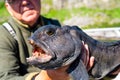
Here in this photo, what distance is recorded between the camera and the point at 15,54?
5.30m

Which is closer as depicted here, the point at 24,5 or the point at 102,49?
the point at 102,49

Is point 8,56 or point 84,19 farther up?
point 8,56

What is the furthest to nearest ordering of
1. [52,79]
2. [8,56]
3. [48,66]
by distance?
[8,56], [52,79], [48,66]

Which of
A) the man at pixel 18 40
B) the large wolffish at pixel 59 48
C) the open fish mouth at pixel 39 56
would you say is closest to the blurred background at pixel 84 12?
the man at pixel 18 40

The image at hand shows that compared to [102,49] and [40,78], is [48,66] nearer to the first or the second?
[40,78]

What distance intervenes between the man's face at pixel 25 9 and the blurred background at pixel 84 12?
19427 millimetres

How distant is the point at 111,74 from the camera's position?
4.87m

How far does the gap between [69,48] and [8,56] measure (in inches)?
44.5

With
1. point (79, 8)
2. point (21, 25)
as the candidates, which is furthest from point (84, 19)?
point (21, 25)

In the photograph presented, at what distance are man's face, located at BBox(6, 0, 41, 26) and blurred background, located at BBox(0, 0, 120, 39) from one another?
63.7 feet

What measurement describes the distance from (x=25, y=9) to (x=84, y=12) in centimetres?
2139

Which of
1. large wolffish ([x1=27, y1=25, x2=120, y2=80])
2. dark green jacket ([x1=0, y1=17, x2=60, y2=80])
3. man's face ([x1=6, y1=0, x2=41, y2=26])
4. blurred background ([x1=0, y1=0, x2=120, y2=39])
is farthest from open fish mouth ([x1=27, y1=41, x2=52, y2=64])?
blurred background ([x1=0, y1=0, x2=120, y2=39])

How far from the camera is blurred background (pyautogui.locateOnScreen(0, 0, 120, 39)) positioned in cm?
2548

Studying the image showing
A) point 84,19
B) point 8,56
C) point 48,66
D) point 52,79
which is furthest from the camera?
point 84,19
